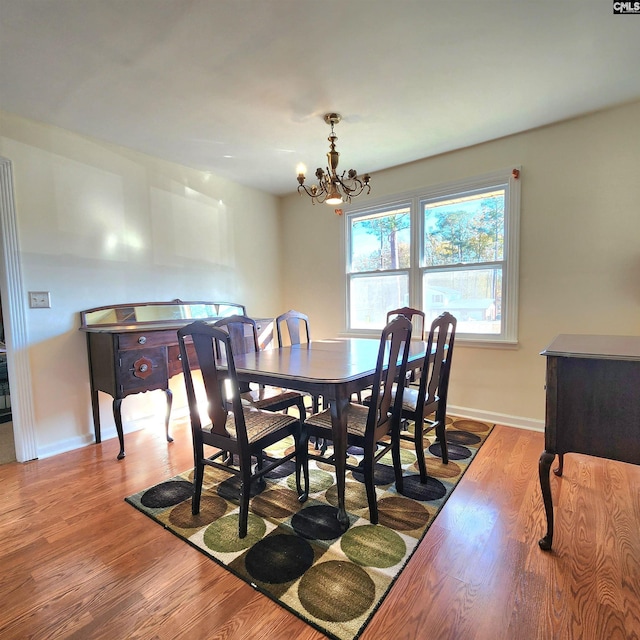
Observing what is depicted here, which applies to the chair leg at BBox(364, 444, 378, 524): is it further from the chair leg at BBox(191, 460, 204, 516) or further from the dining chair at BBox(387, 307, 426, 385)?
the dining chair at BBox(387, 307, 426, 385)

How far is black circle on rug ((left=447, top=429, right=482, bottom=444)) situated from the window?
86cm

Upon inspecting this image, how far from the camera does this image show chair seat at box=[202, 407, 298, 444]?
177 centimetres

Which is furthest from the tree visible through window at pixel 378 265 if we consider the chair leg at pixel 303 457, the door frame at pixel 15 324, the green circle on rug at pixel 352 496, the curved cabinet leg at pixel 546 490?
the door frame at pixel 15 324

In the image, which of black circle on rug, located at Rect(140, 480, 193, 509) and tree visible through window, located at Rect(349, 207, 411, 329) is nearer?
black circle on rug, located at Rect(140, 480, 193, 509)

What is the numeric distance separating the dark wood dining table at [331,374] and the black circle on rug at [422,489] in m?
0.49

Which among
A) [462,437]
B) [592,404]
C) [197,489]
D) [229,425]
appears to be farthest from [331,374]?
[462,437]

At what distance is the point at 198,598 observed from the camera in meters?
1.33

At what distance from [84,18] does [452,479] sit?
312 centimetres

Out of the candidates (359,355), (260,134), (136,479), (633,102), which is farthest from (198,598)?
(633,102)

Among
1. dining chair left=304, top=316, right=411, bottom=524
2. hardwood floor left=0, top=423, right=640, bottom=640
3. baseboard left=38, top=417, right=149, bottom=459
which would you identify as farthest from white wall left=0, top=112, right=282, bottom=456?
dining chair left=304, top=316, right=411, bottom=524

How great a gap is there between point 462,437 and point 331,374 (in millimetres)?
1696

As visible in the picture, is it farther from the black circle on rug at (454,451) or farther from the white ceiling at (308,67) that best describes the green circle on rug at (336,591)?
the white ceiling at (308,67)

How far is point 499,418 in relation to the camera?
3.13m

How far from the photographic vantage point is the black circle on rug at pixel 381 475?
2.16 metres
